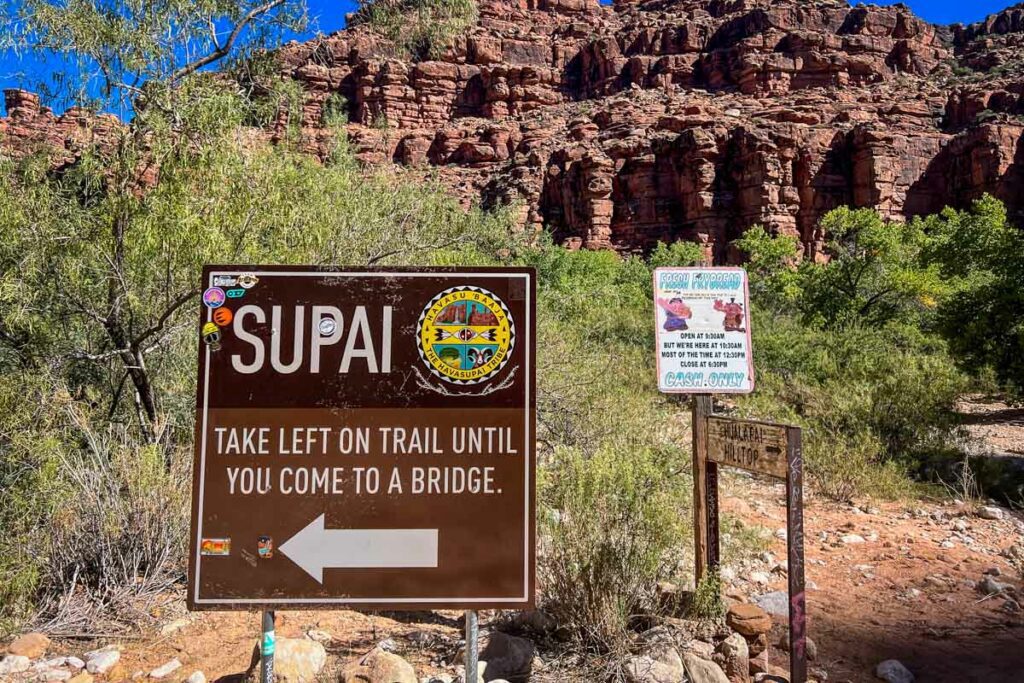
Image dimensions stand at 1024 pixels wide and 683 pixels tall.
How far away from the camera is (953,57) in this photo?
223 ft

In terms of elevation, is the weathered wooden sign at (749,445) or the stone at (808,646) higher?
the weathered wooden sign at (749,445)

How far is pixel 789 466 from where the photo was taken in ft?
9.37

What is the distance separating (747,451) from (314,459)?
6.59ft

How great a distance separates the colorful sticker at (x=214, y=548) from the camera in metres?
2.06

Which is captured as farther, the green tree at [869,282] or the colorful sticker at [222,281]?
the green tree at [869,282]

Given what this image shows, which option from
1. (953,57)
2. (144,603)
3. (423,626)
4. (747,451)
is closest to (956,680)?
(747,451)

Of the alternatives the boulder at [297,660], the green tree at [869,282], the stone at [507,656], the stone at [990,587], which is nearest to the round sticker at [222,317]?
the boulder at [297,660]

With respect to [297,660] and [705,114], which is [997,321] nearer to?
[297,660]

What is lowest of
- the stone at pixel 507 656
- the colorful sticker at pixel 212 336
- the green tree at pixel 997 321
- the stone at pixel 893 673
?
the stone at pixel 893 673

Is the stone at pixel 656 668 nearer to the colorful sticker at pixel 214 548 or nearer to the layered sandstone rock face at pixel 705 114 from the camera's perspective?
the colorful sticker at pixel 214 548

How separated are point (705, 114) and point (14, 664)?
59.0 m

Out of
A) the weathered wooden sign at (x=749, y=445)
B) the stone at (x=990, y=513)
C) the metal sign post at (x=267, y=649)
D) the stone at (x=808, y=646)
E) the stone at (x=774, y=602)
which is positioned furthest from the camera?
the stone at (x=990, y=513)

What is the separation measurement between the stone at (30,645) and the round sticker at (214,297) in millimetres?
2260

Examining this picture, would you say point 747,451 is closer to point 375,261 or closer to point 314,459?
point 314,459
